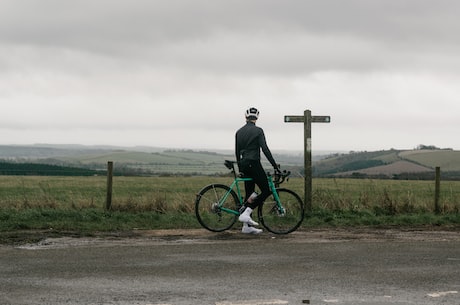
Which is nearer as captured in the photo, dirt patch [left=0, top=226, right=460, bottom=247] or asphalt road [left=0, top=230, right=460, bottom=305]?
asphalt road [left=0, top=230, right=460, bottom=305]

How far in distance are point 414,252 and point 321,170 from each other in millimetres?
99916

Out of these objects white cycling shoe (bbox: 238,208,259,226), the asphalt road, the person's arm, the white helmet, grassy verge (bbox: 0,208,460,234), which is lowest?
the asphalt road

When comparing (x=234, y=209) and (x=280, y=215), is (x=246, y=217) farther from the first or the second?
(x=280, y=215)

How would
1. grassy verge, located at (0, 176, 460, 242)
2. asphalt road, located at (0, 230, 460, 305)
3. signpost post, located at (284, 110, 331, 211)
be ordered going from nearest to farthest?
1. asphalt road, located at (0, 230, 460, 305)
2. grassy verge, located at (0, 176, 460, 242)
3. signpost post, located at (284, 110, 331, 211)

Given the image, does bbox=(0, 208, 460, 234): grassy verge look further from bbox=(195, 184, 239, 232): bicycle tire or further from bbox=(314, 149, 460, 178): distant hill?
bbox=(314, 149, 460, 178): distant hill

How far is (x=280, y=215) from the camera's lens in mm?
12070

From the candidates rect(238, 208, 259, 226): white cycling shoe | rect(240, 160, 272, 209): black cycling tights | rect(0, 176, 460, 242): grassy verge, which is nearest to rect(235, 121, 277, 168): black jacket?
rect(240, 160, 272, 209): black cycling tights

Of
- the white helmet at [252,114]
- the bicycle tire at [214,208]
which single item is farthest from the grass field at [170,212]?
the white helmet at [252,114]

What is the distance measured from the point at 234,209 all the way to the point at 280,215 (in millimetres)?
833

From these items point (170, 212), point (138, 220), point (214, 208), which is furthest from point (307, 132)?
point (214, 208)

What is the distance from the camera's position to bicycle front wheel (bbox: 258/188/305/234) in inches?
473

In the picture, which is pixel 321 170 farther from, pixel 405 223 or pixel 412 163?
pixel 405 223

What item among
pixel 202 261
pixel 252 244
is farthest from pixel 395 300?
pixel 252 244

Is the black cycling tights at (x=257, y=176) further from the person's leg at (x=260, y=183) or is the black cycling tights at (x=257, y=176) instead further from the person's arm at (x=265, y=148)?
the person's arm at (x=265, y=148)
